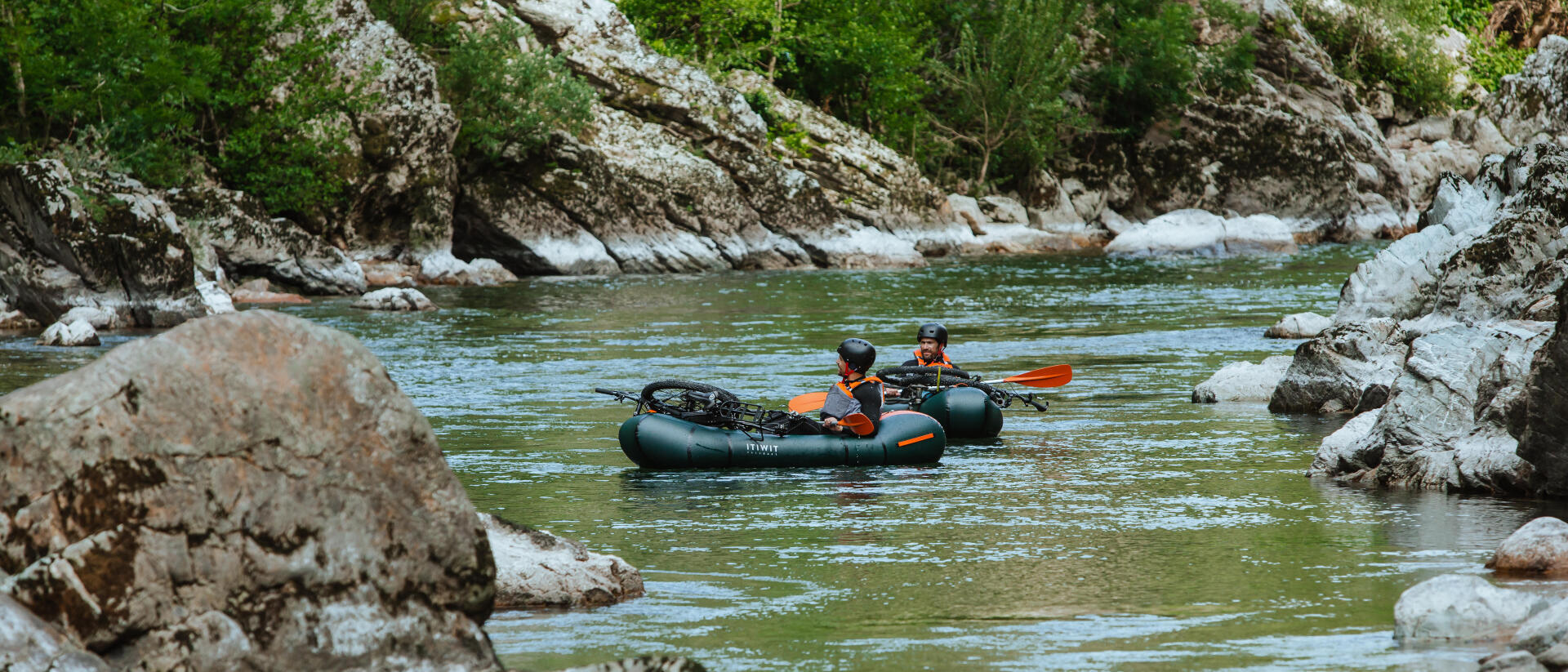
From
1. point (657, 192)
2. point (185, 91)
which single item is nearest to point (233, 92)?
point (185, 91)

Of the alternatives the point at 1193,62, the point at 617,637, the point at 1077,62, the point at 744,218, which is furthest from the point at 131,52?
the point at 1193,62

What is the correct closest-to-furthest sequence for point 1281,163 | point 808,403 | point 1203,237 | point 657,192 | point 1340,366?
point 808,403 < point 1340,366 < point 657,192 < point 1203,237 < point 1281,163

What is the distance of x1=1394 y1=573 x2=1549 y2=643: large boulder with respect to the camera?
5715 mm

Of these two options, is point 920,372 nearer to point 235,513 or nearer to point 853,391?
point 853,391

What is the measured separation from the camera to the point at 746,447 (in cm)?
1125

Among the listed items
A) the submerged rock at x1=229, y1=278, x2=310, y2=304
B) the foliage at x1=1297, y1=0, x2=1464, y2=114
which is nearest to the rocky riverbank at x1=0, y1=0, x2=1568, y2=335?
the submerged rock at x1=229, y1=278, x2=310, y2=304

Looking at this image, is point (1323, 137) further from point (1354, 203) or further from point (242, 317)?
point (242, 317)

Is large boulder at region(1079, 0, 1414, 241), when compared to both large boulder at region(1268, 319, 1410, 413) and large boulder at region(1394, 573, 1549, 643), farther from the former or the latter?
large boulder at region(1394, 573, 1549, 643)

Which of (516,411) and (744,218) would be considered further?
(744,218)

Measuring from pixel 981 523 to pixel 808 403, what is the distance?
11.5 ft

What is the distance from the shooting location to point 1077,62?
165ft

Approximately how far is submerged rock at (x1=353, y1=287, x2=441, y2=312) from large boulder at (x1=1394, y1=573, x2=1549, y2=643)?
866 inches

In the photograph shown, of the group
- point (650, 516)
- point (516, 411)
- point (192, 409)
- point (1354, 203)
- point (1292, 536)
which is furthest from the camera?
point (1354, 203)

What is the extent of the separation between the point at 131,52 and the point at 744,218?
52.2 feet
